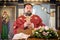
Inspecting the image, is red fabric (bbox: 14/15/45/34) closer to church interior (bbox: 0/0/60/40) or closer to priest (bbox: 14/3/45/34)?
priest (bbox: 14/3/45/34)

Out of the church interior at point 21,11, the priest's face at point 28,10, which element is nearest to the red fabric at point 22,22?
the priest's face at point 28,10

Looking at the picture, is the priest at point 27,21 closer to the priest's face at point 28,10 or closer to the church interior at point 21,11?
the priest's face at point 28,10

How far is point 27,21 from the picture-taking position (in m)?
4.09

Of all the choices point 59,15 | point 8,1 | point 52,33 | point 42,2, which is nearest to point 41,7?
point 42,2

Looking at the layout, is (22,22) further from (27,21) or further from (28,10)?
(28,10)

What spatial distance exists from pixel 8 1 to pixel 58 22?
4.74 ft

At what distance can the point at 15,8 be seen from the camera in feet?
16.3

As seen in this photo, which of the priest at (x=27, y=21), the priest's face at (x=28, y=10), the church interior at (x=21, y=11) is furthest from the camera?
the church interior at (x=21, y=11)

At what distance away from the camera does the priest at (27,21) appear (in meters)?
3.74

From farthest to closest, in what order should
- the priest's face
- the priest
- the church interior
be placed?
the church interior → the priest's face → the priest

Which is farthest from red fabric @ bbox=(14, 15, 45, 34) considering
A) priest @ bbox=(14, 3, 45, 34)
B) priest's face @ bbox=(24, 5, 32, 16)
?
priest's face @ bbox=(24, 5, 32, 16)

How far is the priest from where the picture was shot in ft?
12.3

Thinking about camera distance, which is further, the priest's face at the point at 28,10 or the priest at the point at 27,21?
the priest's face at the point at 28,10

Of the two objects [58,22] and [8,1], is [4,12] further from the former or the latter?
[58,22]
